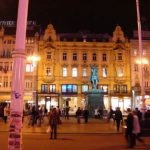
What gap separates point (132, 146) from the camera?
15.4 metres

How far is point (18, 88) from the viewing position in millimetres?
6742

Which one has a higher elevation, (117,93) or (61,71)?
(61,71)

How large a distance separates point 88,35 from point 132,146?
2328 inches

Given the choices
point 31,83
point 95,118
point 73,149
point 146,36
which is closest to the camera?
point 73,149

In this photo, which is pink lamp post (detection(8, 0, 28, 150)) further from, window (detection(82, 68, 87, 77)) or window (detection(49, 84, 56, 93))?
window (detection(82, 68, 87, 77))

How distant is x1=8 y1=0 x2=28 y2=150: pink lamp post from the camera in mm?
6523

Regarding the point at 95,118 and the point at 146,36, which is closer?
the point at 95,118

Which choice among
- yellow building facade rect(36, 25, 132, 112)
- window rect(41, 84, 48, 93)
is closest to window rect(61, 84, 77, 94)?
yellow building facade rect(36, 25, 132, 112)

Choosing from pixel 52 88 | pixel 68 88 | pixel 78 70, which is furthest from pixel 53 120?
pixel 78 70

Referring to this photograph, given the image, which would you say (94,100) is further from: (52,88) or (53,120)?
(52,88)

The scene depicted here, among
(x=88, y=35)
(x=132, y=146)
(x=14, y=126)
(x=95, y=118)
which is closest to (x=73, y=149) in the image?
(x=132, y=146)

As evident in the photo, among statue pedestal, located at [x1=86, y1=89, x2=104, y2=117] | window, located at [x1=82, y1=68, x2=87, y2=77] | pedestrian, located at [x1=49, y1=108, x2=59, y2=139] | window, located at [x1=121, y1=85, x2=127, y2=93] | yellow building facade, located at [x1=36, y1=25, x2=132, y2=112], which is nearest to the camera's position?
pedestrian, located at [x1=49, y1=108, x2=59, y2=139]

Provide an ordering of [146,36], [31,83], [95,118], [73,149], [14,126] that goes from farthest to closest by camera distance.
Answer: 1. [146,36]
2. [31,83]
3. [95,118]
4. [73,149]
5. [14,126]

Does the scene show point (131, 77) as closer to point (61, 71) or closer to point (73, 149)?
point (61, 71)
